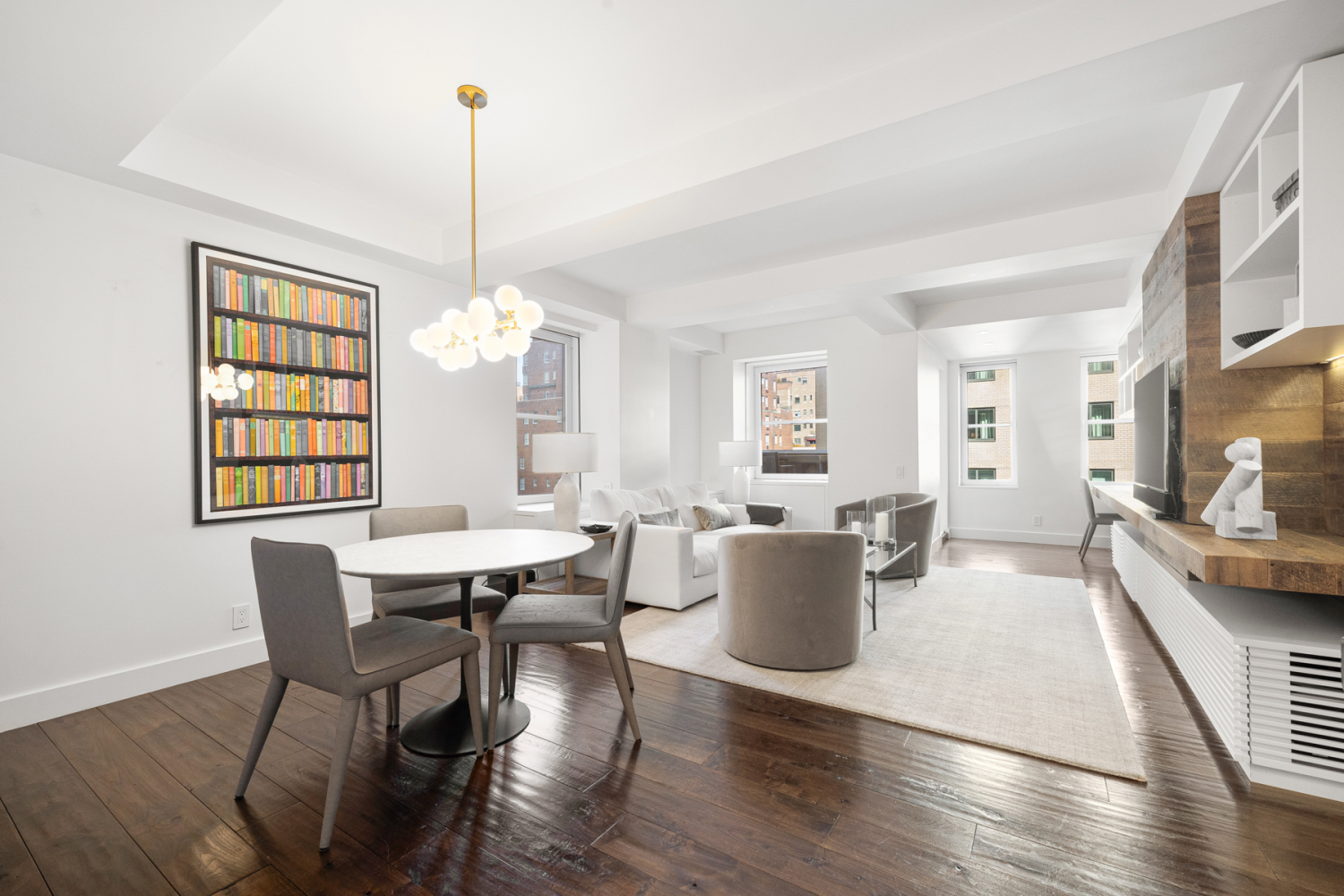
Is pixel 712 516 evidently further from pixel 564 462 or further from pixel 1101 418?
pixel 1101 418

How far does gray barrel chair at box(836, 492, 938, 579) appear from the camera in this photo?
4668mm

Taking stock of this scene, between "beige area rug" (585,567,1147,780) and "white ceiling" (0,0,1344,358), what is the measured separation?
2293 mm

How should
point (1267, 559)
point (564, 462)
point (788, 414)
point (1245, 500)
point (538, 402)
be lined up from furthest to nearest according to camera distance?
1. point (788, 414)
2. point (538, 402)
3. point (564, 462)
4. point (1245, 500)
5. point (1267, 559)

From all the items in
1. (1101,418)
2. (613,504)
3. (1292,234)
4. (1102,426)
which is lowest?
(613,504)

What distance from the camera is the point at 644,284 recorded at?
5129mm

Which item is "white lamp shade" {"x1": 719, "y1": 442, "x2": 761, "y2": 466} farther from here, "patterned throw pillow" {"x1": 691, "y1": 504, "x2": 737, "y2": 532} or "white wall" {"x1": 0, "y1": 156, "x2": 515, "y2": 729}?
"white wall" {"x1": 0, "y1": 156, "x2": 515, "y2": 729}

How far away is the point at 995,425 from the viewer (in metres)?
7.25

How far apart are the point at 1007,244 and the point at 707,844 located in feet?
12.4

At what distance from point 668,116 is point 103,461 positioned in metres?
2.96

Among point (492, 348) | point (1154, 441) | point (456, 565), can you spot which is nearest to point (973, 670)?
point (1154, 441)

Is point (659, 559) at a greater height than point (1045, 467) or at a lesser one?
lesser

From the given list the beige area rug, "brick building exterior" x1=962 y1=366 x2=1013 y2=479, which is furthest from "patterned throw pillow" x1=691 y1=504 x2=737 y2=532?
"brick building exterior" x1=962 y1=366 x2=1013 y2=479

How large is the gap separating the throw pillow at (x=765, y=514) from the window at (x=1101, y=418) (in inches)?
153

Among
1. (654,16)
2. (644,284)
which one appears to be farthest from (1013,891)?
(644,284)
